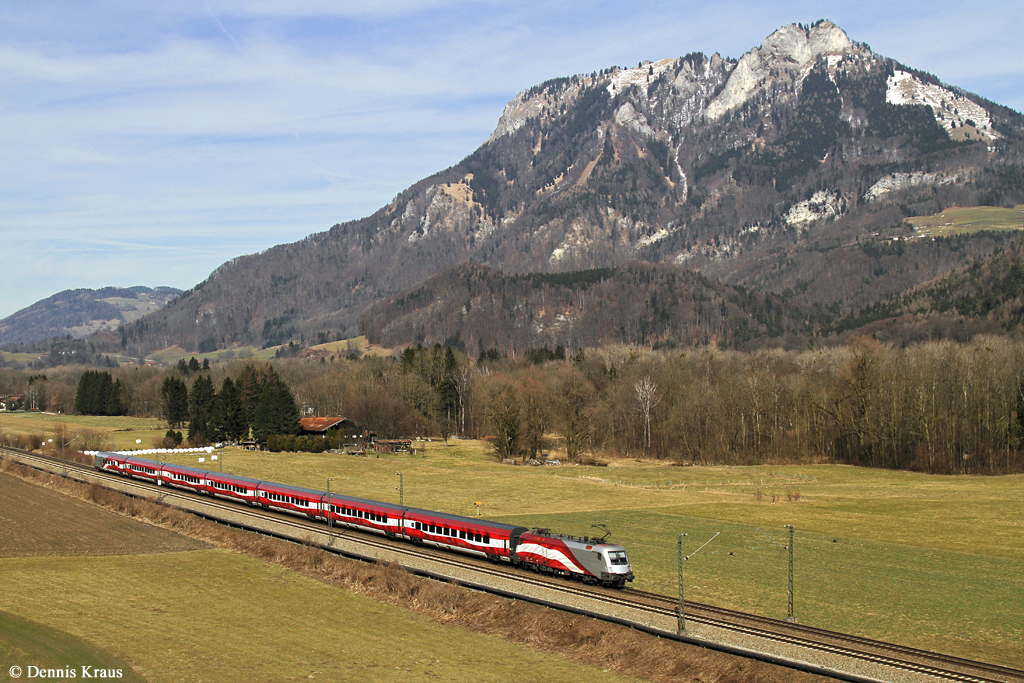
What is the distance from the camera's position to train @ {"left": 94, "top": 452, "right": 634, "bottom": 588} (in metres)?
47.9

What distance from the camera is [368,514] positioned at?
64.9 m

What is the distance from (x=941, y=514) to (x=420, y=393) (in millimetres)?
112228

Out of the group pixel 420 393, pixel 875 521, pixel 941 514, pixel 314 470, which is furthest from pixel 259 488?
pixel 420 393

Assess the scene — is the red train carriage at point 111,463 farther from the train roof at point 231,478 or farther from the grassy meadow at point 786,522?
the train roof at point 231,478

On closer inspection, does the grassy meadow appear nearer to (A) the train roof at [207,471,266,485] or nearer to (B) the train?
(B) the train

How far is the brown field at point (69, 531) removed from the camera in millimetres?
55269

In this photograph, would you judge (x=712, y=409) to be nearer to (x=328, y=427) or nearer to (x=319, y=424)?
(x=328, y=427)

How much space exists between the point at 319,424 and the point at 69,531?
81755 mm

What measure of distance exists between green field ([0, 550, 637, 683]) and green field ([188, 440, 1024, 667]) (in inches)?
622

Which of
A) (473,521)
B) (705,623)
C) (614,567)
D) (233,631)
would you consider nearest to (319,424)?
(473,521)

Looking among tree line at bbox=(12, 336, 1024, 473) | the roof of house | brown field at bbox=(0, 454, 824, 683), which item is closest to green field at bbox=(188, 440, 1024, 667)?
tree line at bbox=(12, 336, 1024, 473)

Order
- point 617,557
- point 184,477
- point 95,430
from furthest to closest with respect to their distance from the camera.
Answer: point 95,430 < point 184,477 < point 617,557

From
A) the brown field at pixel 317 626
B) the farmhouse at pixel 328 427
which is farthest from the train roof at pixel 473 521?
the farmhouse at pixel 328 427

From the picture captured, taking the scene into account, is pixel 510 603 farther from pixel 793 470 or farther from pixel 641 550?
pixel 793 470
